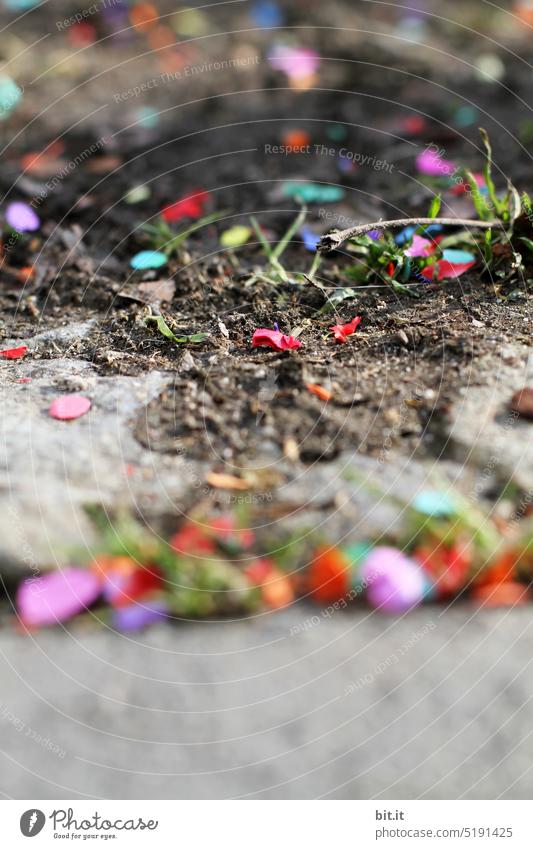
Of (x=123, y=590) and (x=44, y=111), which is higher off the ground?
(x=44, y=111)

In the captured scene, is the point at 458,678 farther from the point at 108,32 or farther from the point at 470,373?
the point at 108,32

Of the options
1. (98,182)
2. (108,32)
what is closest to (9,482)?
(98,182)

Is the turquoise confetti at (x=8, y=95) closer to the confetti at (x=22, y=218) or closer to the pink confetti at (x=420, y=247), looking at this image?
the confetti at (x=22, y=218)

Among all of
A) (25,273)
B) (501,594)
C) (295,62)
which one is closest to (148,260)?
(25,273)

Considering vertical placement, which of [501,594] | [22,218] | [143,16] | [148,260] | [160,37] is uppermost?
[143,16]

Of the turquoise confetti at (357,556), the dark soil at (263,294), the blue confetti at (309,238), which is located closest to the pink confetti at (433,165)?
the dark soil at (263,294)

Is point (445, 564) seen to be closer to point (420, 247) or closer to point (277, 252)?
point (420, 247)
